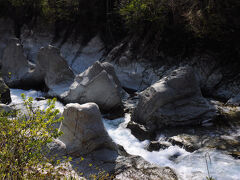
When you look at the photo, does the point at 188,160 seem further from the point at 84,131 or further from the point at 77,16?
the point at 77,16

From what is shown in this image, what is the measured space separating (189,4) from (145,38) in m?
2.88

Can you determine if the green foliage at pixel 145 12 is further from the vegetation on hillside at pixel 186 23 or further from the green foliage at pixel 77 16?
the green foliage at pixel 77 16

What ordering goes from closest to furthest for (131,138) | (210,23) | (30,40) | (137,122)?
(131,138)
(137,122)
(210,23)
(30,40)

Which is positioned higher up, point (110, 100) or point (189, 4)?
point (189, 4)

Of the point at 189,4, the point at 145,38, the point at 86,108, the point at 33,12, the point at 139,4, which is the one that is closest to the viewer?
the point at 86,108

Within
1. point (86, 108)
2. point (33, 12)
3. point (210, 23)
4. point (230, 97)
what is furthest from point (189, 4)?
point (33, 12)

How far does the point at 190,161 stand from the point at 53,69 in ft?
25.6

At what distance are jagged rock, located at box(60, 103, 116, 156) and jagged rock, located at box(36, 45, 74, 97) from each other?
5829 mm

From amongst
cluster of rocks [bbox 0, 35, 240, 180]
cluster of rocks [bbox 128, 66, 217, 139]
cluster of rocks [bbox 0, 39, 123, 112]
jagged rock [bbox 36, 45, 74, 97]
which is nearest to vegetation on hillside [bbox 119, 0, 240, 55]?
cluster of rocks [bbox 0, 35, 240, 180]

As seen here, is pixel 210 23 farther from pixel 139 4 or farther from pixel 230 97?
pixel 139 4

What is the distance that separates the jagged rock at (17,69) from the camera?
1228 centimetres

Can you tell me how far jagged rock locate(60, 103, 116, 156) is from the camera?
17.8 feet

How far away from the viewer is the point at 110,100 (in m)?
9.21

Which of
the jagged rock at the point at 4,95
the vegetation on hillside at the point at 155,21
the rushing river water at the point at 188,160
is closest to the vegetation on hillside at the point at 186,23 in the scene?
the vegetation on hillside at the point at 155,21
